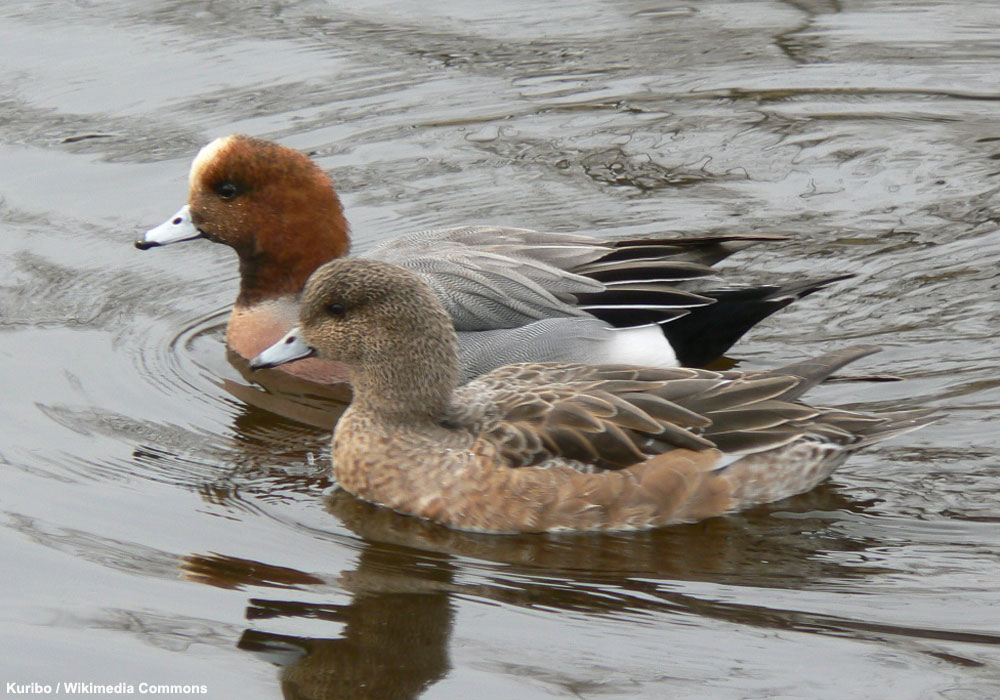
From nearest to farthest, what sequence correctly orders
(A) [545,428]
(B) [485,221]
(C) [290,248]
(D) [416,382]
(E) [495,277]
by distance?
(A) [545,428], (D) [416,382], (E) [495,277], (C) [290,248], (B) [485,221]

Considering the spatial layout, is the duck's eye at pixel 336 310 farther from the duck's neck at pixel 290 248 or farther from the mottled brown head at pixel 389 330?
the duck's neck at pixel 290 248

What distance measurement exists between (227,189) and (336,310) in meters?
1.50

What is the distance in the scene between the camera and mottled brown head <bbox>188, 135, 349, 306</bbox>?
22.9ft

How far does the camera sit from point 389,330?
5715mm

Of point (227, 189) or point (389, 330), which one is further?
point (227, 189)

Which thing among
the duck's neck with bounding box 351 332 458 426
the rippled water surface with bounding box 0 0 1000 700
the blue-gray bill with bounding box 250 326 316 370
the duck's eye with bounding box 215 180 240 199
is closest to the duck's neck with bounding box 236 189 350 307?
the duck's eye with bounding box 215 180 240 199

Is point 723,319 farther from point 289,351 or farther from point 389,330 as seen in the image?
point 289,351

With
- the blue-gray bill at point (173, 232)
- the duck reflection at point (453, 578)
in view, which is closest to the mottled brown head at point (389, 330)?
the duck reflection at point (453, 578)

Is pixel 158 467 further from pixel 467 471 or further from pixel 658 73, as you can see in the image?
pixel 658 73

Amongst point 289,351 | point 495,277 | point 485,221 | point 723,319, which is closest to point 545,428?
point 289,351

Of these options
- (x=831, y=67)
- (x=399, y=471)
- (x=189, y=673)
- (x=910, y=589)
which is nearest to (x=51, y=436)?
(x=399, y=471)

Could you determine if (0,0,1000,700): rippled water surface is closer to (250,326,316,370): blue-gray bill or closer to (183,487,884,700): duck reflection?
(183,487,884,700): duck reflection

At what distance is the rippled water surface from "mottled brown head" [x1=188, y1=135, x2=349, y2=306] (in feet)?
1.34

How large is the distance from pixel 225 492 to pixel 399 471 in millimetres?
625
